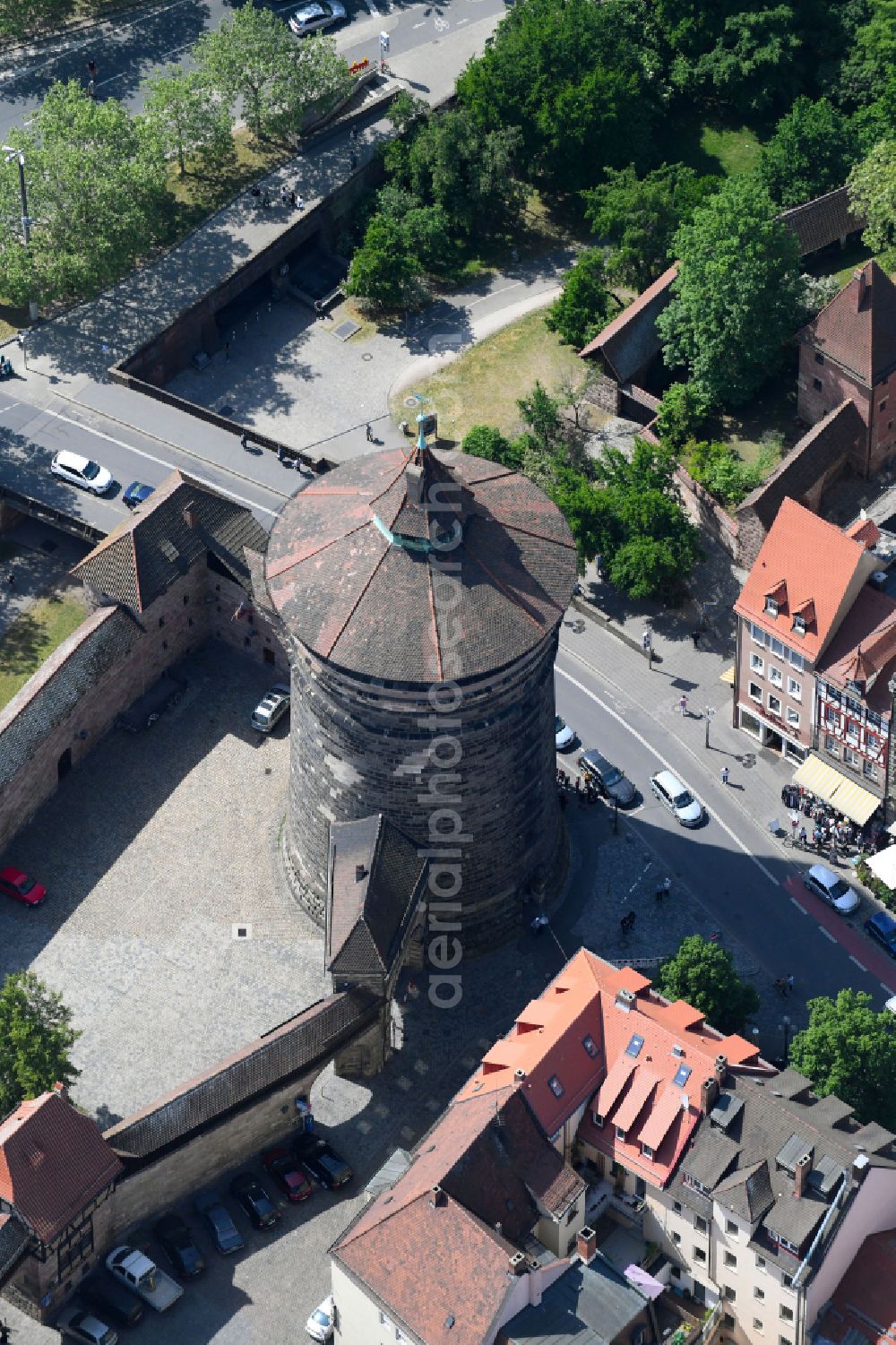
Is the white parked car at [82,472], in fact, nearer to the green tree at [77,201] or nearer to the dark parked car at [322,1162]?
the green tree at [77,201]

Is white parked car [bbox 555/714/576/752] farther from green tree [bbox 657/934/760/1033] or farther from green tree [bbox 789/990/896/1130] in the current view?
green tree [bbox 789/990/896/1130]

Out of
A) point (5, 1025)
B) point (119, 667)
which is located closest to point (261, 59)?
point (119, 667)

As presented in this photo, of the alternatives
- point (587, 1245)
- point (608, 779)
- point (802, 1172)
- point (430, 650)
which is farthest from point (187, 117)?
point (802, 1172)

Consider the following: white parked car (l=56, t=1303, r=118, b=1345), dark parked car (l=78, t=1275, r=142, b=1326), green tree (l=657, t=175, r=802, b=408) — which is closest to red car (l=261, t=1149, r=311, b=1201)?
dark parked car (l=78, t=1275, r=142, b=1326)

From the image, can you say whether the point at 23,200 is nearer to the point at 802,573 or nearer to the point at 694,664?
the point at 694,664

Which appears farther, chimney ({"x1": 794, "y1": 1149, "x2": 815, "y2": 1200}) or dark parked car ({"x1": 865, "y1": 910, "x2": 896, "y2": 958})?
dark parked car ({"x1": 865, "y1": 910, "x2": 896, "y2": 958})

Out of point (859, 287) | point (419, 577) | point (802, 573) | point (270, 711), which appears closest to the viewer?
point (419, 577)

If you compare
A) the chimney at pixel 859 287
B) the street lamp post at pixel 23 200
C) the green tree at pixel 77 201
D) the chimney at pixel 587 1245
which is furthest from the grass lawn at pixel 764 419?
the chimney at pixel 587 1245
